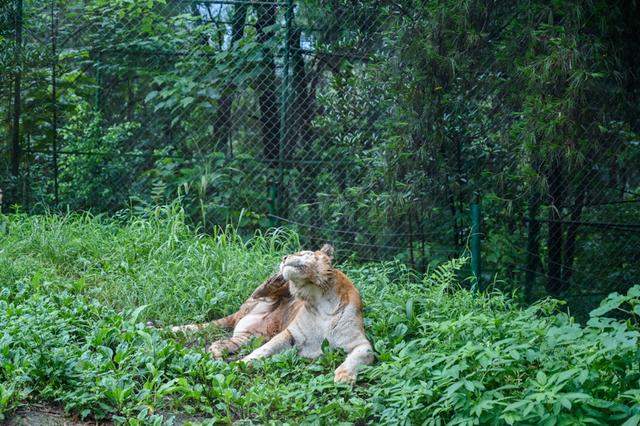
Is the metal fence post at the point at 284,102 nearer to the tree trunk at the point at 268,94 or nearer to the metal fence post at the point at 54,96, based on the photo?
the tree trunk at the point at 268,94

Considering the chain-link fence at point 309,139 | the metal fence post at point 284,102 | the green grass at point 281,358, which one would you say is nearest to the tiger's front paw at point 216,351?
the green grass at point 281,358

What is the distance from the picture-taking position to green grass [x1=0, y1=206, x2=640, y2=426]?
13.7 ft

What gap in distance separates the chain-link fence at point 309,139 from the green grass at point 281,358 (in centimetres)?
140

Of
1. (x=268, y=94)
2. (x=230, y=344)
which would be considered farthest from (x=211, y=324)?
(x=268, y=94)

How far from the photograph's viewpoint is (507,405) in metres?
4.02

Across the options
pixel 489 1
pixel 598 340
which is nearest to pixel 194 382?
pixel 598 340

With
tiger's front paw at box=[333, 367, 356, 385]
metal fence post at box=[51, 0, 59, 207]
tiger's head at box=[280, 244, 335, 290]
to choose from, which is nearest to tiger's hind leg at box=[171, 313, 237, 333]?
tiger's head at box=[280, 244, 335, 290]

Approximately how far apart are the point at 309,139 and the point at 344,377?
4059 millimetres

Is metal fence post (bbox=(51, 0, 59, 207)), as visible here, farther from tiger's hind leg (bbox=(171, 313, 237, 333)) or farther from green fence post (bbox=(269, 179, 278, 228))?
tiger's hind leg (bbox=(171, 313, 237, 333))

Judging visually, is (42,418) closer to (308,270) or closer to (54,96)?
(308,270)

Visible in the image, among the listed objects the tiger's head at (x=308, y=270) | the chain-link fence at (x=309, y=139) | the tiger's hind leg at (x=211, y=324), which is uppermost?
the chain-link fence at (x=309, y=139)

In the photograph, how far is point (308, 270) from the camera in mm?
5578

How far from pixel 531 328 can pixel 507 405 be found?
86 cm

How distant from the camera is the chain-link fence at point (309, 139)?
7.95 m
